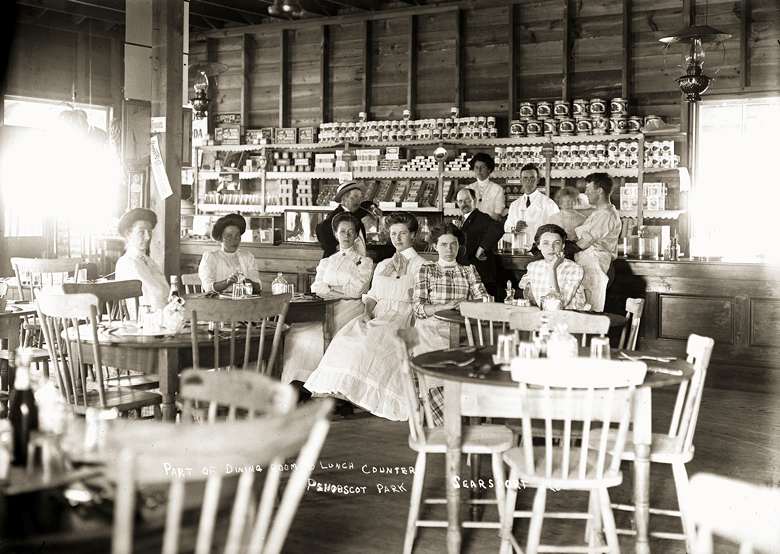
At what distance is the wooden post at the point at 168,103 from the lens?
5898 millimetres

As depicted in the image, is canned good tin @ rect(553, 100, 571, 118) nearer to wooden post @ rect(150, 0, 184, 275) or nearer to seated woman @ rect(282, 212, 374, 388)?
seated woman @ rect(282, 212, 374, 388)

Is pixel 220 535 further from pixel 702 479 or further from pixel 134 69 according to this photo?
pixel 134 69

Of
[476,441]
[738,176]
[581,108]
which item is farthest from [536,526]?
[738,176]

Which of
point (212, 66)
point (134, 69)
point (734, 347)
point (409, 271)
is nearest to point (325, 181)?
point (212, 66)

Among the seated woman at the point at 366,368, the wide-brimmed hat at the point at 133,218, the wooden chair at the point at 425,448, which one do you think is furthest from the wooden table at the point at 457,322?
the wide-brimmed hat at the point at 133,218

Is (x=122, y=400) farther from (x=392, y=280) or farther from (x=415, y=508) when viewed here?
(x=392, y=280)

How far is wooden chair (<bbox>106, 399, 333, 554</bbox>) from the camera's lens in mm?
1576

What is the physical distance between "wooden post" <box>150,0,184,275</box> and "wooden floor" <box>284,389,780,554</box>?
1.98 m

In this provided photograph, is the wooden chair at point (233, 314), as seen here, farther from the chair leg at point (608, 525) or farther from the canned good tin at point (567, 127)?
the canned good tin at point (567, 127)

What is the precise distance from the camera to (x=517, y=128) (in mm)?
8766

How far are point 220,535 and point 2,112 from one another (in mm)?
10193

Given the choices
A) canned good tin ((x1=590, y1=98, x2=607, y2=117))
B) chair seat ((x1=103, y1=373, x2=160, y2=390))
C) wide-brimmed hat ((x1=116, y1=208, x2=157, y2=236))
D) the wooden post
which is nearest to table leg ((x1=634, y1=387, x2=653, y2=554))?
chair seat ((x1=103, y1=373, x2=160, y2=390))

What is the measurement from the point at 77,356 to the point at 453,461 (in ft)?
6.45

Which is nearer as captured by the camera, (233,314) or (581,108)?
(233,314)
